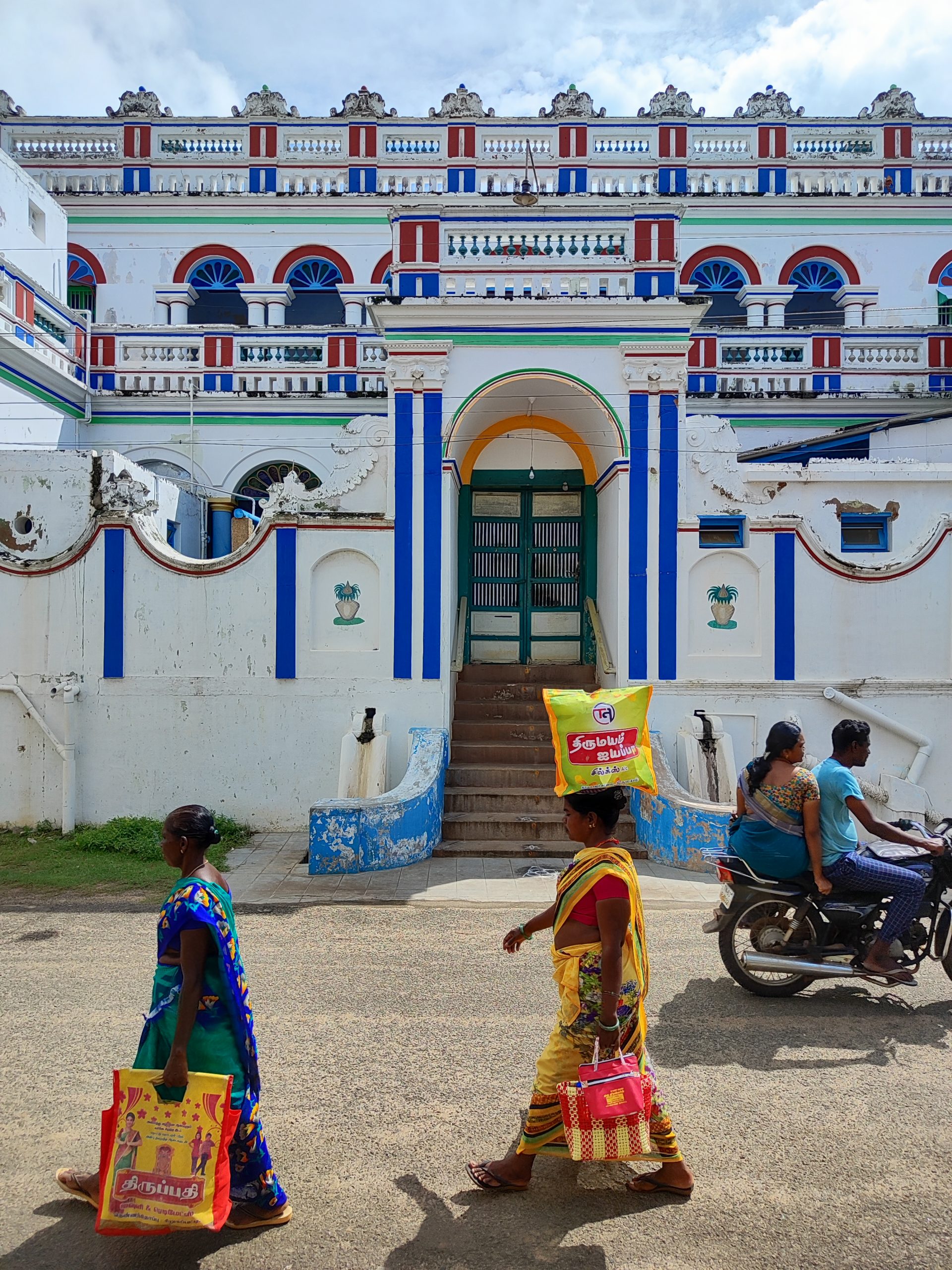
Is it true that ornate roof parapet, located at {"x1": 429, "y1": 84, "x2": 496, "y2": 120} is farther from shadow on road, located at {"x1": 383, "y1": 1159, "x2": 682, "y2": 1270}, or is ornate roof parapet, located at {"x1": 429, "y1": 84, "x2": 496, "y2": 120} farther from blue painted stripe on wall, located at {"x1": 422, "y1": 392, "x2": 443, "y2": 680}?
shadow on road, located at {"x1": 383, "y1": 1159, "x2": 682, "y2": 1270}

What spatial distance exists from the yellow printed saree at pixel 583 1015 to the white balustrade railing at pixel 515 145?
57.9 feet

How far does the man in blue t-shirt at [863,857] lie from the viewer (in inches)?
219

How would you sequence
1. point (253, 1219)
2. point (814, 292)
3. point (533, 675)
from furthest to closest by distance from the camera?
point (814, 292) → point (533, 675) → point (253, 1219)

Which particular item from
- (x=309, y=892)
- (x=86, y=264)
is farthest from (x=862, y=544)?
(x=86, y=264)

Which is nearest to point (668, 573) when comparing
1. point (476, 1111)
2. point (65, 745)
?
point (65, 745)

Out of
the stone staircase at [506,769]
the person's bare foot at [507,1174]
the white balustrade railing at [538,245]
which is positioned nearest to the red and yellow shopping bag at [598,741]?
the person's bare foot at [507,1174]

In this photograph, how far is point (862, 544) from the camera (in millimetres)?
11289

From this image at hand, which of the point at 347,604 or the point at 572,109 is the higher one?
the point at 572,109

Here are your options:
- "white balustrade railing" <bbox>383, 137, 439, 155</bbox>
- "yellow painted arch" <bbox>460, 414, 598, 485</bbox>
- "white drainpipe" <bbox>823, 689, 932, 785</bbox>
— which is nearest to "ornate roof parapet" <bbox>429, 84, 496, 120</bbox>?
"white balustrade railing" <bbox>383, 137, 439, 155</bbox>

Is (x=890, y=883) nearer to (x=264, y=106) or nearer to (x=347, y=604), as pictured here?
(x=347, y=604)

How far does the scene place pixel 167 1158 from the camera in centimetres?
322

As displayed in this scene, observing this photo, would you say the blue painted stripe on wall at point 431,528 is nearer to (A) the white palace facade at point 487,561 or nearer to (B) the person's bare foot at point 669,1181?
(A) the white palace facade at point 487,561

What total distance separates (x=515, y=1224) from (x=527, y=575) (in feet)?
31.1

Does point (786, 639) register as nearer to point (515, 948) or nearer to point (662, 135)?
point (515, 948)
